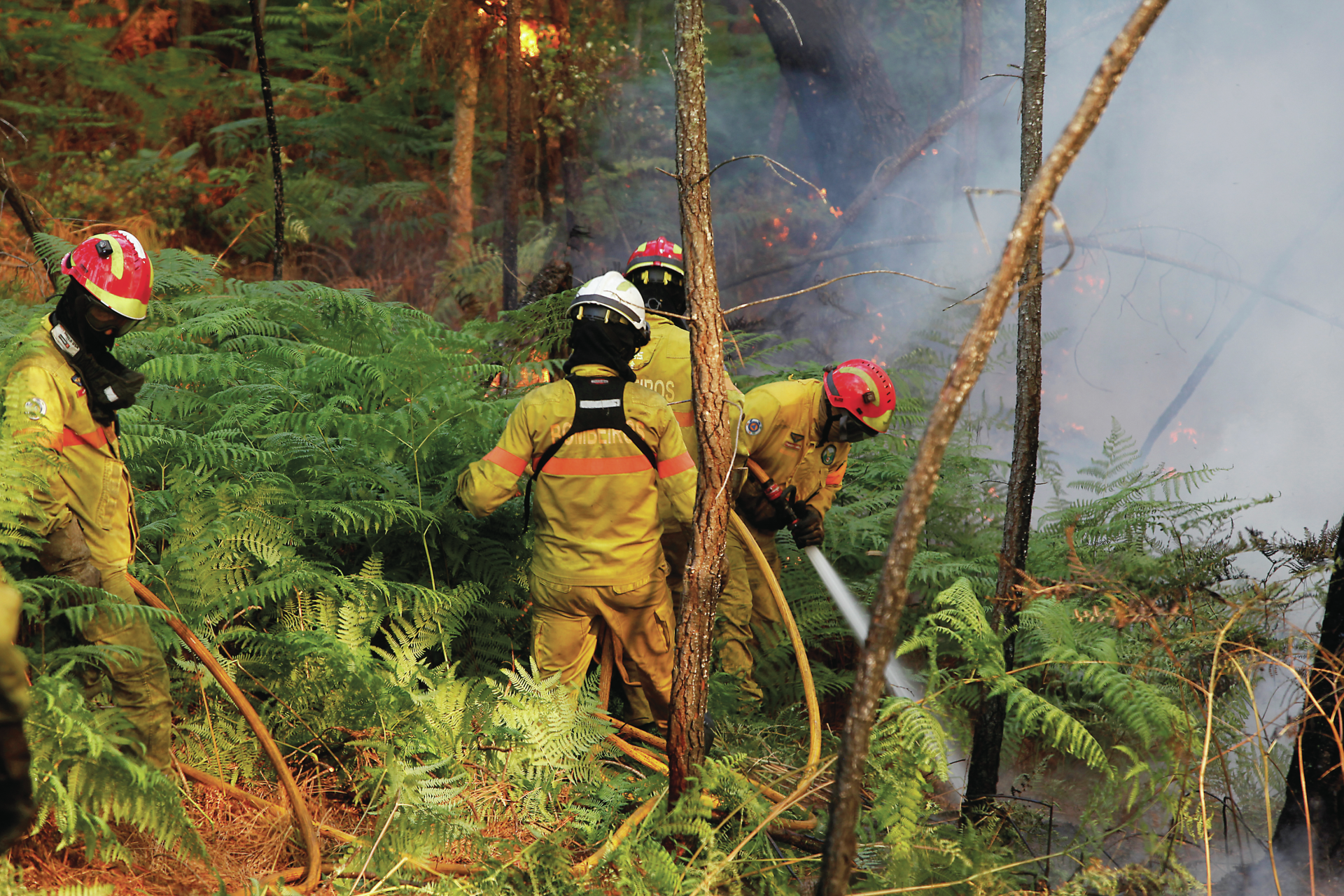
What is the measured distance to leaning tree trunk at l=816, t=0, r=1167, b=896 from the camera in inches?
80.8

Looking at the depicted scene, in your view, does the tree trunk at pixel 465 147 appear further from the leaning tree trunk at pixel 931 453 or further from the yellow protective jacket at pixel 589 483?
the leaning tree trunk at pixel 931 453

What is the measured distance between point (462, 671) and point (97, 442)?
1.95m

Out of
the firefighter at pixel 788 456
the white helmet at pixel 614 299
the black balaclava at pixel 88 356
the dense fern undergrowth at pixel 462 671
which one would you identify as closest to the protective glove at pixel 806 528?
the firefighter at pixel 788 456

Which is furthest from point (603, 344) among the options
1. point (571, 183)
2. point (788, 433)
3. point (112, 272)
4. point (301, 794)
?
point (571, 183)

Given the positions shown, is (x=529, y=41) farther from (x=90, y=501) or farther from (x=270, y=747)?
(x=270, y=747)

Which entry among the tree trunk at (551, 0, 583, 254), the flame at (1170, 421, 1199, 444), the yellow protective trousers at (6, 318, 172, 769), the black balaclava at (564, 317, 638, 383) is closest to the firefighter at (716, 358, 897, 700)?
the black balaclava at (564, 317, 638, 383)

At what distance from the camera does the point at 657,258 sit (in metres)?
5.43

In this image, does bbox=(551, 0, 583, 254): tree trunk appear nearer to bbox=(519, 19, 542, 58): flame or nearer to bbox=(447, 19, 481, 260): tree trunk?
bbox=(519, 19, 542, 58): flame

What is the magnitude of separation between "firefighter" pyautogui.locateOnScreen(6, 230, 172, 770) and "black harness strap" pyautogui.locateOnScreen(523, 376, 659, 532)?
1664 mm

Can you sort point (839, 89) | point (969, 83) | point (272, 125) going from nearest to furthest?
point (272, 125), point (969, 83), point (839, 89)

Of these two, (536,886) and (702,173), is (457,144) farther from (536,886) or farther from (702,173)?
(536,886)

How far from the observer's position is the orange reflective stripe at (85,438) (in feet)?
9.95

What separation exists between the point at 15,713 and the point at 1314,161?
9690 mm

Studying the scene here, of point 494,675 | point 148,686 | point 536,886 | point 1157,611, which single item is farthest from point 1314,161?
point 148,686
